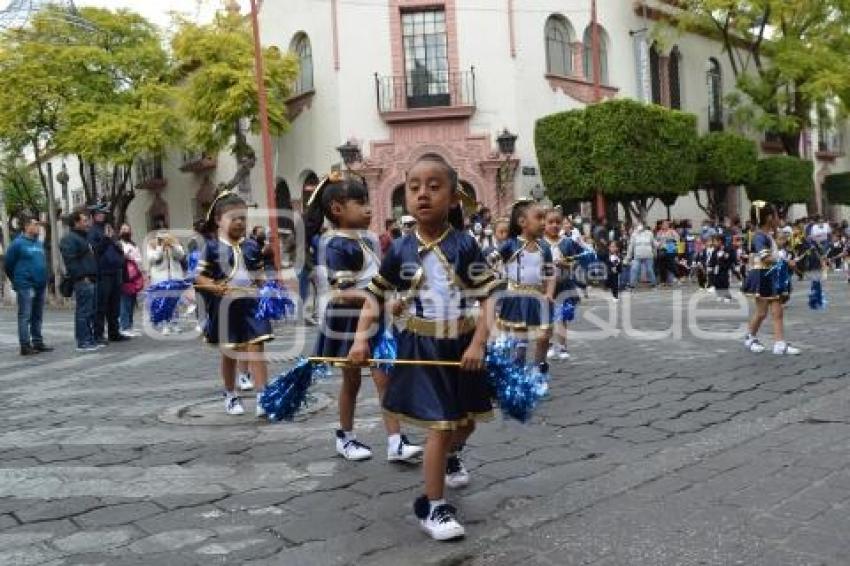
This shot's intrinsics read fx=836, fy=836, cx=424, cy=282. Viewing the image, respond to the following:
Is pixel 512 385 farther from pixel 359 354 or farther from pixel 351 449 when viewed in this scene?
pixel 351 449

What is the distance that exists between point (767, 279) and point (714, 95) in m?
24.2

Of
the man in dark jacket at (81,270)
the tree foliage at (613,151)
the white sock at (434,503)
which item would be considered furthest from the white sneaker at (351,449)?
the tree foliage at (613,151)

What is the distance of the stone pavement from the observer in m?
3.67

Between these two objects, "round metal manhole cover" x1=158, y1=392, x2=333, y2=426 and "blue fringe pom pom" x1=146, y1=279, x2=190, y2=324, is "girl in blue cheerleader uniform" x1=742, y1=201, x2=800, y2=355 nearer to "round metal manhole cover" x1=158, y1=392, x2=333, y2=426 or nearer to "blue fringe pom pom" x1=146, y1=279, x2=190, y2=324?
"round metal manhole cover" x1=158, y1=392, x2=333, y2=426

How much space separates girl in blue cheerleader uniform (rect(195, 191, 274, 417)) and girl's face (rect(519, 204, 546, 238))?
2371 mm

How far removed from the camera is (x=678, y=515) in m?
3.91

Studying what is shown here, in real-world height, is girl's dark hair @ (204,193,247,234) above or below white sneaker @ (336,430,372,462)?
above

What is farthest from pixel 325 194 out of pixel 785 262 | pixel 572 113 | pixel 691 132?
pixel 691 132

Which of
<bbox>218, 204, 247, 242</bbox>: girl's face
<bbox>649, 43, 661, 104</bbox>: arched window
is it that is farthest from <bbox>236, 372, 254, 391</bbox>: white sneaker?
<bbox>649, 43, 661, 104</bbox>: arched window

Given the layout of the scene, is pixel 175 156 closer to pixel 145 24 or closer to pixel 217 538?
pixel 145 24

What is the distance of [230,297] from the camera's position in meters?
6.50

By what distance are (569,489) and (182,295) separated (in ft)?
14.7

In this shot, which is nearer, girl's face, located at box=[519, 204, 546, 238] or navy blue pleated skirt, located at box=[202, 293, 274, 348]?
navy blue pleated skirt, located at box=[202, 293, 274, 348]

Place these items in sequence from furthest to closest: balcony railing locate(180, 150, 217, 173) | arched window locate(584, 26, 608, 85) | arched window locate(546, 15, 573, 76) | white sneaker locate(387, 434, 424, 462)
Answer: balcony railing locate(180, 150, 217, 173)
arched window locate(584, 26, 608, 85)
arched window locate(546, 15, 573, 76)
white sneaker locate(387, 434, 424, 462)
